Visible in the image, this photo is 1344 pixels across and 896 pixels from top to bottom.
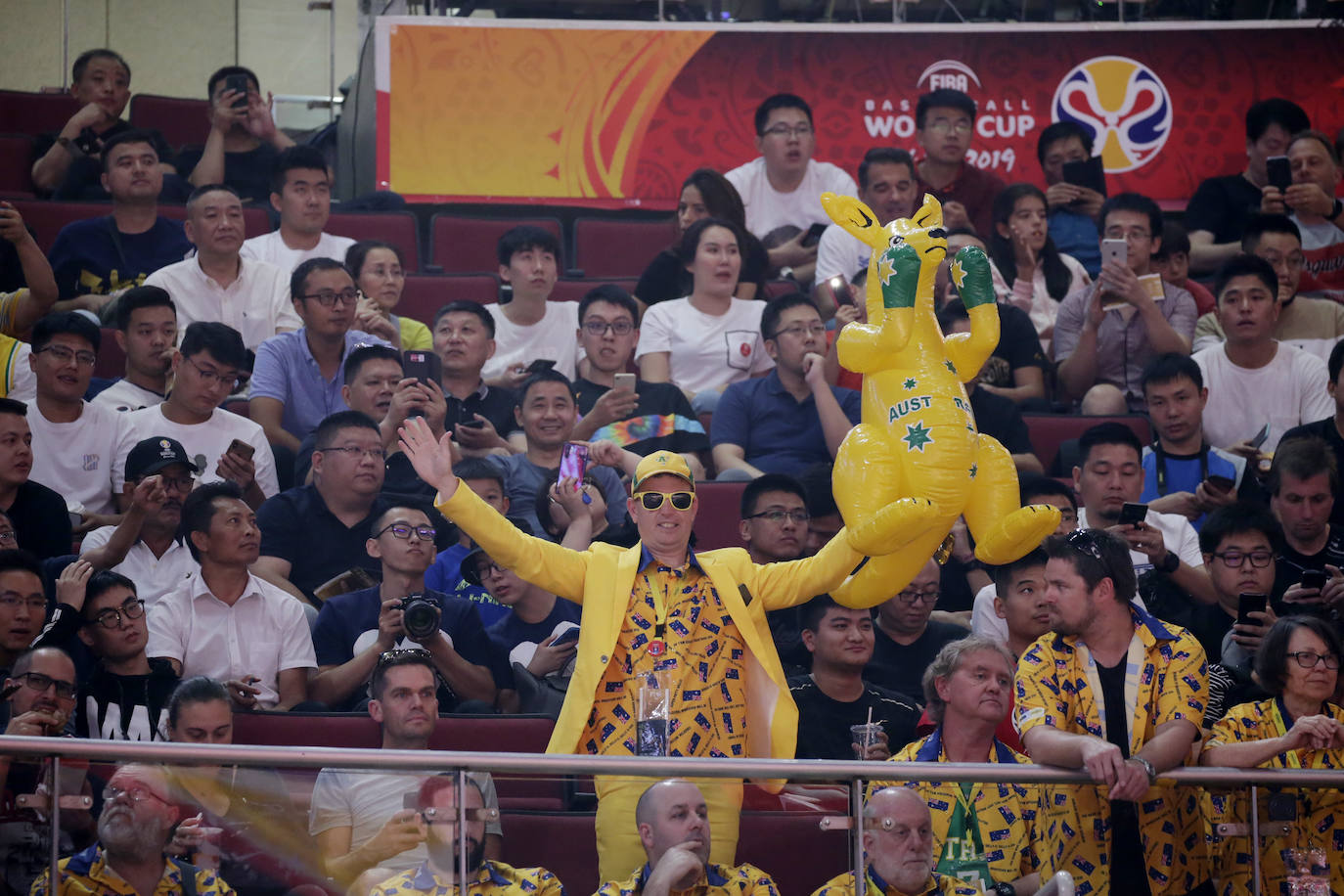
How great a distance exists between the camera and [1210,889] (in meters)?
3.76

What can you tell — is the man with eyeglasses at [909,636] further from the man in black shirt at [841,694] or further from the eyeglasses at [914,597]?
the man in black shirt at [841,694]

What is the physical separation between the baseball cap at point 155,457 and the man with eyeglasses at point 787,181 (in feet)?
10.4

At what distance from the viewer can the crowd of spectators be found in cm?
364

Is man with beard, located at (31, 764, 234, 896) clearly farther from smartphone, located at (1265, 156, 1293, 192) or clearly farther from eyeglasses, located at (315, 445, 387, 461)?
smartphone, located at (1265, 156, 1293, 192)

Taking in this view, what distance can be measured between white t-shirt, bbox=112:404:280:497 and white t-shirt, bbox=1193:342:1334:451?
3530 mm

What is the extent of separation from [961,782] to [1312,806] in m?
0.86

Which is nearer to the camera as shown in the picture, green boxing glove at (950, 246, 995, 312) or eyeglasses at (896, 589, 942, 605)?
green boxing glove at (950, 246, 995, 312)

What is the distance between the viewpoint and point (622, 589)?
4.11 meters

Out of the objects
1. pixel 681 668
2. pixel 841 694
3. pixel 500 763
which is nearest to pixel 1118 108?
pixel 841 694

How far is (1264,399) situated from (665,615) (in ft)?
10.4

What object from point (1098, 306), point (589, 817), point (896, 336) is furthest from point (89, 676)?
point (1098, 306)

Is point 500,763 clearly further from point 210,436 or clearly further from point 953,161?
point 953,161

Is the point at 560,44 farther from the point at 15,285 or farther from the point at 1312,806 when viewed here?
the point at 1312,806

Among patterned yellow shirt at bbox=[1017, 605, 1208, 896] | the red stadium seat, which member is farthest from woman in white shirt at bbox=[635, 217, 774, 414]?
the red stadium seat
